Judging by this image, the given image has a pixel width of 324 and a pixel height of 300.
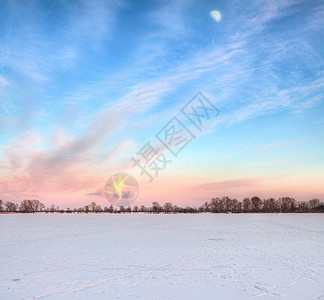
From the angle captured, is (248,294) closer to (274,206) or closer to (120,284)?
(120,284)

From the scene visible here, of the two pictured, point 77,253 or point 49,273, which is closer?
point 49,273

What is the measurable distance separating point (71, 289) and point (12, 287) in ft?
5.11

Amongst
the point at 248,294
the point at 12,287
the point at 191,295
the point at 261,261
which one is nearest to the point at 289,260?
the point at 261,261

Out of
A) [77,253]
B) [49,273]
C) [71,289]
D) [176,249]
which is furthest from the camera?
[176,249]

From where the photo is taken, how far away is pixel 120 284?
7352mm

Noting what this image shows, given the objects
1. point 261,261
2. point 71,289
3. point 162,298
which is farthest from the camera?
point 261,261

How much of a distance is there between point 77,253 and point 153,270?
4516 mm

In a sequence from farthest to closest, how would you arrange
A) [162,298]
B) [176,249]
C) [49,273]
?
[176,249] → [49,273] → [162,298]

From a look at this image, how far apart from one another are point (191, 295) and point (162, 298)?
74 centimetres

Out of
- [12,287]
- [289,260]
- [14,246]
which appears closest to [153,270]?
[12,287]

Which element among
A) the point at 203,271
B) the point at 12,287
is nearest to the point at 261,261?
the point at 203,271

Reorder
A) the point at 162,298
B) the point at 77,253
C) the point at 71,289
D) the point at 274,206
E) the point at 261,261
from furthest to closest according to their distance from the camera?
the point at 274,206 → the point at 77,253 → the point at 261,261 → the point at 71,289 → the point at 162,298

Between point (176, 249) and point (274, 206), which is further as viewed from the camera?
point (274, 206)

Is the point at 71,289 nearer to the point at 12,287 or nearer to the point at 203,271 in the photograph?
the point at 12,287
